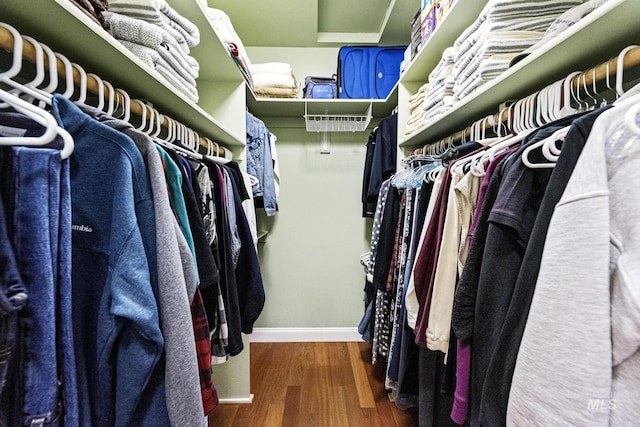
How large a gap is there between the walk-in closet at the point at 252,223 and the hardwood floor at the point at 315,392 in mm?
19

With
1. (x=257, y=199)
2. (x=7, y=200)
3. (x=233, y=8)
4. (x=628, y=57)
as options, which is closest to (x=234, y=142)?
(x=257, y=199)

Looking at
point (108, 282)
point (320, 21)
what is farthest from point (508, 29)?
point (320, 21)

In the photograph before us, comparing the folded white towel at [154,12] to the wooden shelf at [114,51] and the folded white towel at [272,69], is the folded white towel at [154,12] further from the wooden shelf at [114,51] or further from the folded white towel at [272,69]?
the folded white towel at [272,69]

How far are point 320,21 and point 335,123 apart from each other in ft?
2.51

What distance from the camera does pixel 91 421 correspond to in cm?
46

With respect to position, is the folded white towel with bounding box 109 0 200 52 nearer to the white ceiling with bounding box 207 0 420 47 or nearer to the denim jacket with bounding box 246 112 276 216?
the denim jacket with bounding box 246 112 276 216

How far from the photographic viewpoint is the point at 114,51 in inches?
24.2

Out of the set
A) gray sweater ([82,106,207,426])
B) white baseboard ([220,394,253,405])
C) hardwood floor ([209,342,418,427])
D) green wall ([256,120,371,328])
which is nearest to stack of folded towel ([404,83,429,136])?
green wall ([256,120,371,328])

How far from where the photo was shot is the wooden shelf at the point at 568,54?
496 millimetres

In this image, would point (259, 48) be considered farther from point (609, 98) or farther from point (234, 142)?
point (609, 98)

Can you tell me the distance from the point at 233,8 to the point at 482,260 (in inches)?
79.3

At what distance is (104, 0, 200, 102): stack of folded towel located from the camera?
0.75 meters

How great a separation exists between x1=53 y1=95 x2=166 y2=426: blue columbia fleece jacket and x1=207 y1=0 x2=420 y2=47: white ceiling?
1605 mm

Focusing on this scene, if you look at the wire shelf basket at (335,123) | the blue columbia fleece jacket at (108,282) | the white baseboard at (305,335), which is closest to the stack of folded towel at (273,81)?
the wire shelf basket at (335,123)
